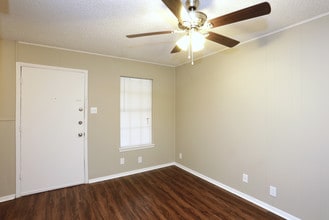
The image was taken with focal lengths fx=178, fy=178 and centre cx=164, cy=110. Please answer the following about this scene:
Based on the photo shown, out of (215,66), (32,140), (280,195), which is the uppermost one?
(215,66)

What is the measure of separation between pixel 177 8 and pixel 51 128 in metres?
2.74

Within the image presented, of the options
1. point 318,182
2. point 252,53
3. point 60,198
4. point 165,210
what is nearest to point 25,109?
point 60,198

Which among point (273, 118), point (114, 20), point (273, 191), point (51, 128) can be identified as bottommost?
point (273, 191)

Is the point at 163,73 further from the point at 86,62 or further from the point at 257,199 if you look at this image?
the point at 257,199

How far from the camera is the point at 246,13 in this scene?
4.37 ft

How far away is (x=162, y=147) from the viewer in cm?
406

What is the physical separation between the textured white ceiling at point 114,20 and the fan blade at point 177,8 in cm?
40

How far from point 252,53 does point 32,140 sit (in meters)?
3.60

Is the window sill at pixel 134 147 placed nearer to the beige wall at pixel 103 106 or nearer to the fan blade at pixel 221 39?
the beige wall at pixel 103 106

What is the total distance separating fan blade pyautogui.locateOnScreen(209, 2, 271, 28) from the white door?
2.55m

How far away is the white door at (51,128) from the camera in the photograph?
2.75 metres

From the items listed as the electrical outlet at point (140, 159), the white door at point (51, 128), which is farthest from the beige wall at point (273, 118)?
the white door at point (51, 128)

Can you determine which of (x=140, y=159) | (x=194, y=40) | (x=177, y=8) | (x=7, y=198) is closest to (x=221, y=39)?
(x=194, y=40)

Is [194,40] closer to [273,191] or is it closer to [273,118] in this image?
[273,118]
